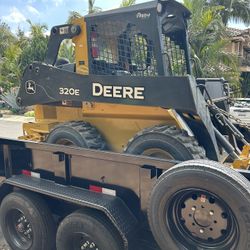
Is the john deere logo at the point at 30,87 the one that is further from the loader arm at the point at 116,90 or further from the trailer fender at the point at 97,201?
the trailer fender at the point at 97,201

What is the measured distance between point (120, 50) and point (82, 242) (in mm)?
2243

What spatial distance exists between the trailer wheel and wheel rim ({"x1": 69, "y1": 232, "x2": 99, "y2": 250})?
67 centimetres

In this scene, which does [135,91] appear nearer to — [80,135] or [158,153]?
[158,153]

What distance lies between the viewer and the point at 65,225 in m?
3.20

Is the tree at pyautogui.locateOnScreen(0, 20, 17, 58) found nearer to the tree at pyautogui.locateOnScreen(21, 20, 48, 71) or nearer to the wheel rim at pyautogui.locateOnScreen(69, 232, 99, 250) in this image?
the tree at pyautogui.locateOnScreen(21, 20, 48, 71)

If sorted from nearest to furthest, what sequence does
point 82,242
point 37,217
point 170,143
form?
1. point 82,242
2. point 37,217
3. point 170,143

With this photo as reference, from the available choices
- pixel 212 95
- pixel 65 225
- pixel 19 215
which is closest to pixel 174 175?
pixel 65 225

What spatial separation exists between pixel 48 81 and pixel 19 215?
179 centimetres

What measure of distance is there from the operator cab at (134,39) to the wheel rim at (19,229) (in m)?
Answer: 1.93

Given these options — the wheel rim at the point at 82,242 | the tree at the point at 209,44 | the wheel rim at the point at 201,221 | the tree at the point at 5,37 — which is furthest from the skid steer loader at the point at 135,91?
the tree at the point at 5,37

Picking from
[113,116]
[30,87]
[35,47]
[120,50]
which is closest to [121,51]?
[120,50]

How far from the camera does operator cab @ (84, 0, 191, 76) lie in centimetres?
386

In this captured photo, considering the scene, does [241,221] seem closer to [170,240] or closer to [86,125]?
[170,240]

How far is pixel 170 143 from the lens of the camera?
3635 millimetres
